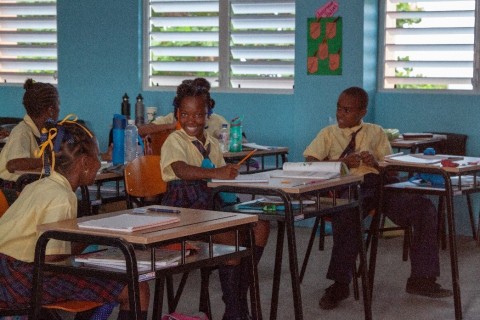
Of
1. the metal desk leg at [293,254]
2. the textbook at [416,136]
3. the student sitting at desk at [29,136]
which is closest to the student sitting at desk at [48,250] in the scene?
the metal desk leg at [293,254]

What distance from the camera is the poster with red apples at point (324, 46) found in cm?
746

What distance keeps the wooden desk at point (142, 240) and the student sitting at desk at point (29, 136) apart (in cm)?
204

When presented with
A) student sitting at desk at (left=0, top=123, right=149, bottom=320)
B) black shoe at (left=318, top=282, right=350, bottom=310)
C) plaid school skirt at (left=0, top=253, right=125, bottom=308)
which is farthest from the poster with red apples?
plaid school skirt at (left=0, top=253, right=125, bottom=308)

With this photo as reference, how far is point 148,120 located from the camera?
8227mm

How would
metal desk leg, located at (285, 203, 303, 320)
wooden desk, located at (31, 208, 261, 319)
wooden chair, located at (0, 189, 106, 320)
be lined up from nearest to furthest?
wooden desk, located at (31, 208, 261, 319) < wooden chair, located at (0, 189, 106, 320) < metal desk leg, located at (285, 203, 303, 320)

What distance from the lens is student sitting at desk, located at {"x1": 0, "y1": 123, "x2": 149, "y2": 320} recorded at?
3.22 m

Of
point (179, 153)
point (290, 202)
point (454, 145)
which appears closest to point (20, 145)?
point (179, 153)

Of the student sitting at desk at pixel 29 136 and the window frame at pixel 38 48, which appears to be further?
the window frame at pixel 38 48

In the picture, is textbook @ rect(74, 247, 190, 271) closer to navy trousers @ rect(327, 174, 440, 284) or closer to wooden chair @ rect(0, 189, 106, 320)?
wooden chair @ rect(0, 189, 106, 320)

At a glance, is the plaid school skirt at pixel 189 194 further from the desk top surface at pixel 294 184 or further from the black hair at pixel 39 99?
the black hair at pixel 39 99

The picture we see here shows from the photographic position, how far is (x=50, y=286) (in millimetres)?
3229

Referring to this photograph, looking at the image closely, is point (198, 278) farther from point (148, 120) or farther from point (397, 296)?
point (148, 120)

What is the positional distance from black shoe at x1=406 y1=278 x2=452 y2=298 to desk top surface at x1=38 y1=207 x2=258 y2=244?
2.24m

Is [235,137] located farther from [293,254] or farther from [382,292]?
[293,254]
